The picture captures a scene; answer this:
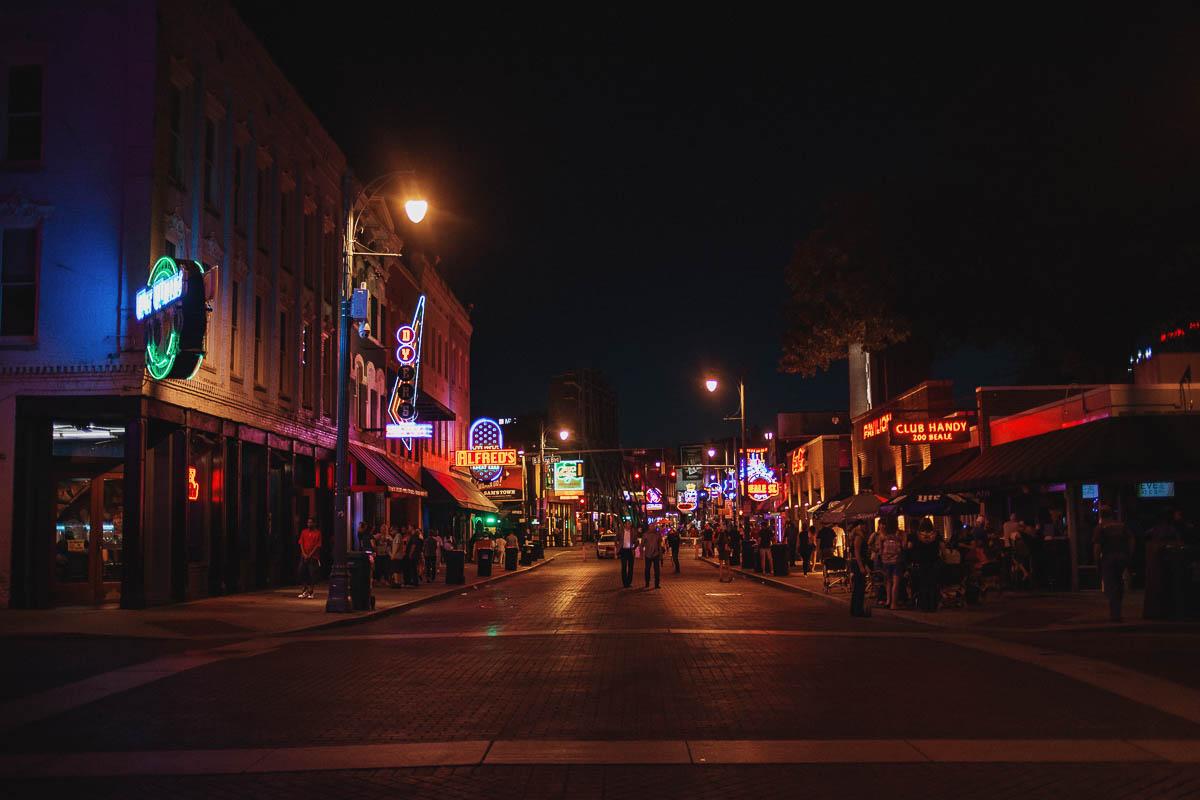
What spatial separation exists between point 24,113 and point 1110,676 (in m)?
21.9

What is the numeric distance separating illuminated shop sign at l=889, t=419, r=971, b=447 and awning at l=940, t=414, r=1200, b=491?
6.66 m

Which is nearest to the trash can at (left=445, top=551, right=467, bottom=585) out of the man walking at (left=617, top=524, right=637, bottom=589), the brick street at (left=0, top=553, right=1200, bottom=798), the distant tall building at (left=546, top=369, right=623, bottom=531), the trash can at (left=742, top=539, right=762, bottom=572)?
the man walking at (left=617, top=524, right=637, bottom=589)

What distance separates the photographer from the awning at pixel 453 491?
45625 mm

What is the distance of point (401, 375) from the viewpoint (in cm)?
3612

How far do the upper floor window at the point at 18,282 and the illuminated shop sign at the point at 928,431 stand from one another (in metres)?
22.6

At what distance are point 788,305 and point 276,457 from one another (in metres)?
16.4

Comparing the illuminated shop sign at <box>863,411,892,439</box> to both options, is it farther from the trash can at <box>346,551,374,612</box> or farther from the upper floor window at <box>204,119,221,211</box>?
the upper floor window at <box>204,119,221,211</box>

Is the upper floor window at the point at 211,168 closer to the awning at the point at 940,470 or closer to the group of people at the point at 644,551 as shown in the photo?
the group of people at the point at 644,551

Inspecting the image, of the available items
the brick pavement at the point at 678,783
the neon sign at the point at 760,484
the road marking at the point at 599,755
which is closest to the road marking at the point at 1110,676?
the road marking at the point at 599,755

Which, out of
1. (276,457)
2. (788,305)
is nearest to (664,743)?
(276,457)

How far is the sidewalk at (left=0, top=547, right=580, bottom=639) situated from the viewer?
58.9 ft

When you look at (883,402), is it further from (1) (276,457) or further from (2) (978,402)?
(1) (276,457)

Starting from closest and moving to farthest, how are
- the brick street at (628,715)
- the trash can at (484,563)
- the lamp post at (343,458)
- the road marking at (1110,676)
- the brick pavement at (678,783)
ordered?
the brick pavement at (678,783)
the brick street at (628,715)
the road marking at (1110,676)
the lamp post at (343,458)
the trash can at (484,563)

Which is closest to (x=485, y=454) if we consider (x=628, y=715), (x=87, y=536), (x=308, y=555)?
(x=308, y=555)
